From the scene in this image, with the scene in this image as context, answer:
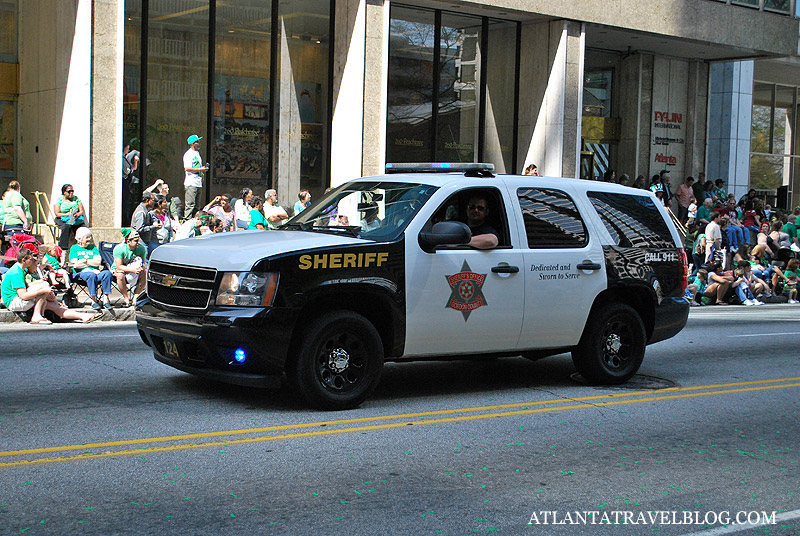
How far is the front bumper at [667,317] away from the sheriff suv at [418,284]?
0.01 meters

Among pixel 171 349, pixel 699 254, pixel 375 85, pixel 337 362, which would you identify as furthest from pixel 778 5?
pixel 171 349

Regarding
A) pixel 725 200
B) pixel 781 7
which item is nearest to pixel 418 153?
pixel 725 200

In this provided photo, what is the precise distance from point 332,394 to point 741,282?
16.8 metres

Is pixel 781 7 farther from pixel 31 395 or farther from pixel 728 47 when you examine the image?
pixel 31 395

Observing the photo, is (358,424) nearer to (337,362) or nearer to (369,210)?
(337,362)

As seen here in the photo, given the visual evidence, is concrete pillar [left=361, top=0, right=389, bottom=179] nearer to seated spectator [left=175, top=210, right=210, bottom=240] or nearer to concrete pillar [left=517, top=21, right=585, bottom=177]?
concrete pillar [left=517, top=21, right=585, bottom=177]

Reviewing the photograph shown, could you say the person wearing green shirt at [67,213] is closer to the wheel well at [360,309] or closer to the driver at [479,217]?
the driver at [479,217]

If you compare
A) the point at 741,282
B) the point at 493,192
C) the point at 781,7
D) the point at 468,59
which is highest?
the point at 781,7

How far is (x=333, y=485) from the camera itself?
592 cm

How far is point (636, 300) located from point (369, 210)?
10.0 feet

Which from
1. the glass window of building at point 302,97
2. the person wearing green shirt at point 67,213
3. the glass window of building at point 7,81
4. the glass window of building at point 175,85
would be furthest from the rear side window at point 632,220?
the glass window of building at point 7,81

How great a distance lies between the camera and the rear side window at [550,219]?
8922mm

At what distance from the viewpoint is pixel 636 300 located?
986 cm

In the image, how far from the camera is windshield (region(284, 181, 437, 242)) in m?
8.23
